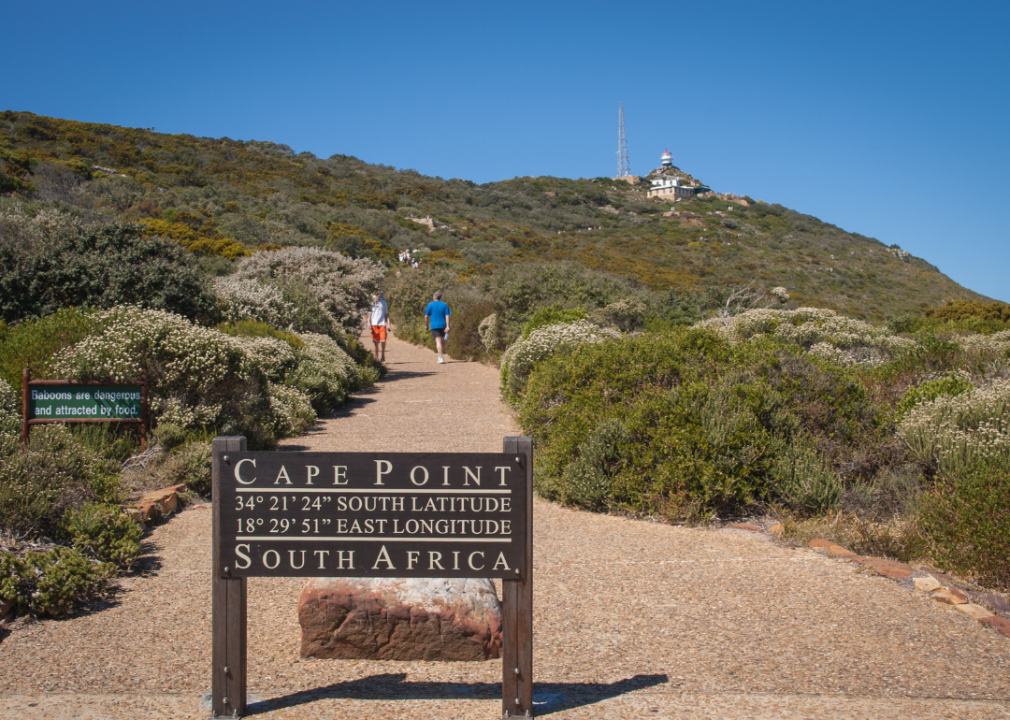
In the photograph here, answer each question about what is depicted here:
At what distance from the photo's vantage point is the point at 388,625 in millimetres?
3928

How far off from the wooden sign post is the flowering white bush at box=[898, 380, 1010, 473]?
4425 mm

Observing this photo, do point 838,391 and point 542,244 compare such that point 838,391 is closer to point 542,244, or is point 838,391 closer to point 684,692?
point 684,692

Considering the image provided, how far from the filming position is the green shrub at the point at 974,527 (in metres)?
4.82

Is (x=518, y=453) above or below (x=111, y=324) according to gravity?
below

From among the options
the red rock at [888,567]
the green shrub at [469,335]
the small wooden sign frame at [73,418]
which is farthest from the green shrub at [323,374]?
the red rock at [888,567]

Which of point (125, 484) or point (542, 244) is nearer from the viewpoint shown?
point (125, 484)

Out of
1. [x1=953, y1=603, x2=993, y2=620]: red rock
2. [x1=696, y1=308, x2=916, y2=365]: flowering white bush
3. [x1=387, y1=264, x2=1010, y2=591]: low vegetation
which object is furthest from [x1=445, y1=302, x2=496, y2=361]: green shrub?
[x1=953, y1=603, x2=993, y2=620]: red rock

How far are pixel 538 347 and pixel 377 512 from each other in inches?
322

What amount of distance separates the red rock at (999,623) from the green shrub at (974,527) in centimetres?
57

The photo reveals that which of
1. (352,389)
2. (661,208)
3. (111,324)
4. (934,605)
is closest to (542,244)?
(661,208)

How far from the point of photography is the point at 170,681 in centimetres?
366

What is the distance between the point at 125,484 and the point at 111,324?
2.25 m

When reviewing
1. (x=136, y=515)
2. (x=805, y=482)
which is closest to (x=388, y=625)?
(x=136, y=515)

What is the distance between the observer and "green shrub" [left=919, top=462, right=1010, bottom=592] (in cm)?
482
